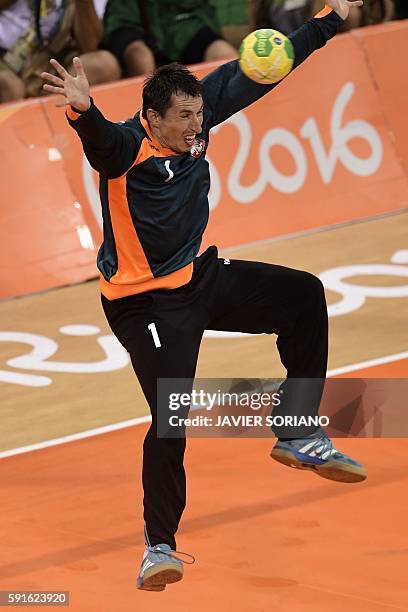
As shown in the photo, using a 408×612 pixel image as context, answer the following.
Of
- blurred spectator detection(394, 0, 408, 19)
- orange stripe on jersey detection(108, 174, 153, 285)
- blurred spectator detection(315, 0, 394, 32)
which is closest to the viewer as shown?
orange stripe on jersey detection(108, 174, 153, 285)

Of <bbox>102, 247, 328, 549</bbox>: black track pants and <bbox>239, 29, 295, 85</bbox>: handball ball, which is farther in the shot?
<bbox>239, 29, 295, 85</bbox>: handball ball

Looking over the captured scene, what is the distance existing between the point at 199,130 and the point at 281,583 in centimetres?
208

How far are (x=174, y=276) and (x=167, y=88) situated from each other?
34.3 inches

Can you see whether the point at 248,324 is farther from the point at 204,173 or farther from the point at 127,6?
the point at 127,6

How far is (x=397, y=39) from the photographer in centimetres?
1455

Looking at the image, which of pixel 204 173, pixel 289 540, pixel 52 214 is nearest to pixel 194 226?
pixel 204 173

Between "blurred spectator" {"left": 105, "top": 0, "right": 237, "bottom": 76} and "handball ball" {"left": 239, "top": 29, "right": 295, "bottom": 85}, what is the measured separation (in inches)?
257

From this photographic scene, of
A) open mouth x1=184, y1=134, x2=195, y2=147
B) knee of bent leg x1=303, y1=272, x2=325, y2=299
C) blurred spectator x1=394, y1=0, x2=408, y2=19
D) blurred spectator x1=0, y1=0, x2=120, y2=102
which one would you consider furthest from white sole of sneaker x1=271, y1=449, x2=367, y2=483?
blurred spectator x1=394, y1=0, x2=408, y2=19

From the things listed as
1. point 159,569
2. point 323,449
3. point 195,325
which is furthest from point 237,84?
point 159,569

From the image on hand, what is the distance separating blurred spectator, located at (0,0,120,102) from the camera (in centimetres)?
1295

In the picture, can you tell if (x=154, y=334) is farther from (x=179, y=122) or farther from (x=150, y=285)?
(x=179, y=122)

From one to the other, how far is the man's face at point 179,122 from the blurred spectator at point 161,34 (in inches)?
268

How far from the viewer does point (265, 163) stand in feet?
44.6

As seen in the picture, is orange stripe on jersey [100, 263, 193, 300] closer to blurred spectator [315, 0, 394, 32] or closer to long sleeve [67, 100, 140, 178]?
long sleeve [67, 100, 140, 178]
